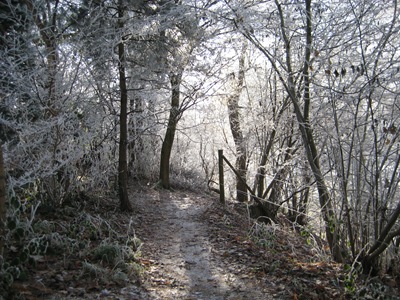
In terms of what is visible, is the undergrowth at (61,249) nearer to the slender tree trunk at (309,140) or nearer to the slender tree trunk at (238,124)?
the slender tree trunk at (309,140)

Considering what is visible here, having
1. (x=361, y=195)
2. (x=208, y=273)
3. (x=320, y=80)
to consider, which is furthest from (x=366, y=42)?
(x=208, y=273)

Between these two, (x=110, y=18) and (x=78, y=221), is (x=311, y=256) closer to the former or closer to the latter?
(x=78, y=221)

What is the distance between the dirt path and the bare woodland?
0.96 metres

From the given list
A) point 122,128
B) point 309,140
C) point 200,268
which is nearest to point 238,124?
point 122,128

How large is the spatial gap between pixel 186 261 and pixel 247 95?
5.89 m

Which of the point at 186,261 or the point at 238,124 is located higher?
the point at 238,124

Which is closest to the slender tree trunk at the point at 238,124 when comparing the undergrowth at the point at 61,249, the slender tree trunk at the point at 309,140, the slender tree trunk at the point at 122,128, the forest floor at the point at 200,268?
the forest floor at the point at 200,268

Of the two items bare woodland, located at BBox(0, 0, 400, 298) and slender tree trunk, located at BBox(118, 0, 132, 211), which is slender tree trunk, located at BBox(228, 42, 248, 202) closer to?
bare woodland, located at BBox(0, 0, 400, 298)

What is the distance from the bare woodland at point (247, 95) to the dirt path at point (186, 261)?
0.96 m

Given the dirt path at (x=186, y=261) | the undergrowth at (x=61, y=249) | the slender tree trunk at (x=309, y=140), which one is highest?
the slender tree trunk at (x=309, y=140)

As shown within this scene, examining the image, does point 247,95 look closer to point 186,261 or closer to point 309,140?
point 309,140

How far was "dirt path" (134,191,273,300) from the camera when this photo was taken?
13.3 ft

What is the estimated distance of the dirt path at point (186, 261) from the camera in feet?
13.3

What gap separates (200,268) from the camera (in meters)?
4.80
